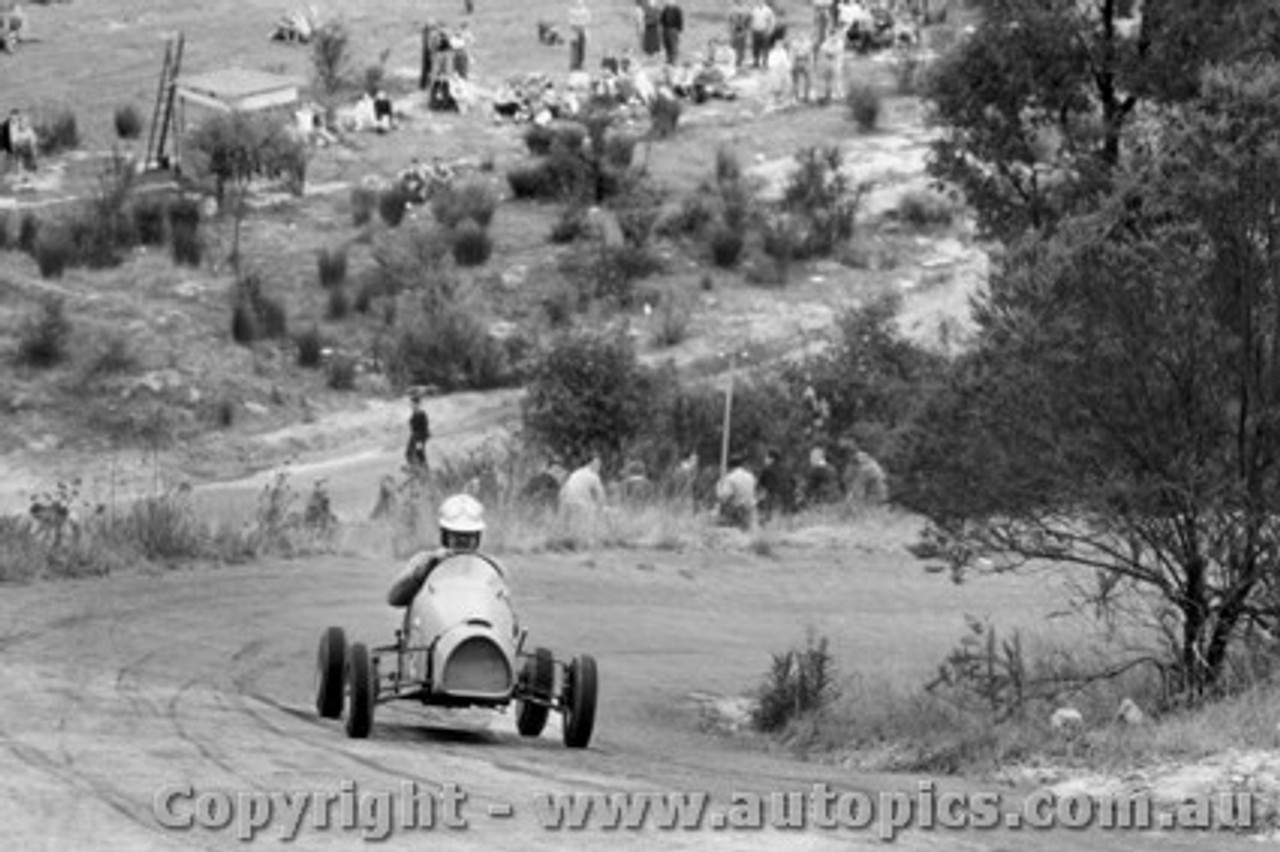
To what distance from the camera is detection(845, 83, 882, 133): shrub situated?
183 feet

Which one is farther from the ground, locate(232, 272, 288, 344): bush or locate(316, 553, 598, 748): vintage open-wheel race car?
locate(316, 553, 598, 748): vintage open-wheel race car

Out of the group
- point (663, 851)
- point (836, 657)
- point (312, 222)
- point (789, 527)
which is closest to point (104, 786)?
point (663, 851)

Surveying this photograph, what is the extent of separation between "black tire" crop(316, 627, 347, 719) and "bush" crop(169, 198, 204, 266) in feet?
103

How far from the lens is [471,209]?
5094 cm

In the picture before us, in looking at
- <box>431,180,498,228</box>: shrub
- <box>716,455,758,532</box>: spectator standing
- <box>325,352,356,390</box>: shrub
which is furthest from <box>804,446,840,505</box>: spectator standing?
<box>431,180,498,228</box>: shrub

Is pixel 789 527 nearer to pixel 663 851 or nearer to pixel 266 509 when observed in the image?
pixel 266 509

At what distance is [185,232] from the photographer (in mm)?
48031

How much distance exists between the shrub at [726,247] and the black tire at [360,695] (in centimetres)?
3474

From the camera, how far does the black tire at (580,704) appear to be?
16.7m

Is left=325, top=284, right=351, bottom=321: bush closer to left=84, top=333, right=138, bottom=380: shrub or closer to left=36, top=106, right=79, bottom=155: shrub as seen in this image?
left=84, top=333, right=138, bottom=380: shrub

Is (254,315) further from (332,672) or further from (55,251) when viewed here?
(332,672)

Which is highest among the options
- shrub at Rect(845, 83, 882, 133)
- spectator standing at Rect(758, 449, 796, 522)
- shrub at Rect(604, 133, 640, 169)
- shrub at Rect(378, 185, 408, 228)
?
shrub at Rect(845, 83, 882, 133)

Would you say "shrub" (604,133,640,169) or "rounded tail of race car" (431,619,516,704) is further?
"shrub" (604,133,640,169)

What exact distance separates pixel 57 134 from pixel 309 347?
9912mm
